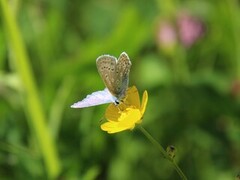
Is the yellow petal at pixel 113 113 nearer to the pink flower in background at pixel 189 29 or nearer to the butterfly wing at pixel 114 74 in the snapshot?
the butterfly wing at pixel 114 74

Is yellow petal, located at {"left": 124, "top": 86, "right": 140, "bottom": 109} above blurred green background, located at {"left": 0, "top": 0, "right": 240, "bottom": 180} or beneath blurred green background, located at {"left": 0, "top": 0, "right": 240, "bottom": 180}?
above

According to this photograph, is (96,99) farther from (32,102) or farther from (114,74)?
(32,102)

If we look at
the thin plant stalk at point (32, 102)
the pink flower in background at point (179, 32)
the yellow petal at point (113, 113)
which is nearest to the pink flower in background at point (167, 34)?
the pink flower in background at point (179, 32)

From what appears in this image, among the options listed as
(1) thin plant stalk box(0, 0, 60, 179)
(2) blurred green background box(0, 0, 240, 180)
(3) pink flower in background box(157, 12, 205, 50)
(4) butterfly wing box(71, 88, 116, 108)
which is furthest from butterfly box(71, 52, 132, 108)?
(3) pink flower in background box(157, 12, 205, 50)

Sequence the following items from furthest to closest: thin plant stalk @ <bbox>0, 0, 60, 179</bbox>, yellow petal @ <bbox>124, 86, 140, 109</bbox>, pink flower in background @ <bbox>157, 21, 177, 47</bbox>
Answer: pink flower in background @ <bbox>157, 21, 177, 47</bbox> → thin plant stalk @ <bbox>0, 0, 60, 179</bbox> → yellow petal @ <bbox>124, 86, 140, 109</bbox>

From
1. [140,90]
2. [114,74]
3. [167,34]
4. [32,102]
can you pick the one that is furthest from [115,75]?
[167,34]

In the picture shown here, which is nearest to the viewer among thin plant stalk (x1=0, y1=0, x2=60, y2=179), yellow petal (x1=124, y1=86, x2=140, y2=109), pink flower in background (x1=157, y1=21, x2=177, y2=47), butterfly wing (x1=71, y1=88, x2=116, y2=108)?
butterfly wing (x1=71, y1=88, x2=116, y2=108)

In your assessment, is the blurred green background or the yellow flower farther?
the blurred green background

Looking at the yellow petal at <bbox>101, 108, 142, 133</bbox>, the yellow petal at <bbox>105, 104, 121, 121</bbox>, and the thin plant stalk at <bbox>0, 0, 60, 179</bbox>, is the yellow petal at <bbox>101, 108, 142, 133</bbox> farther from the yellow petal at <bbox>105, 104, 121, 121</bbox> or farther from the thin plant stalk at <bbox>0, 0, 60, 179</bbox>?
the thin plant stalk at <bbox>0, 0, 60, 179</bbox>
